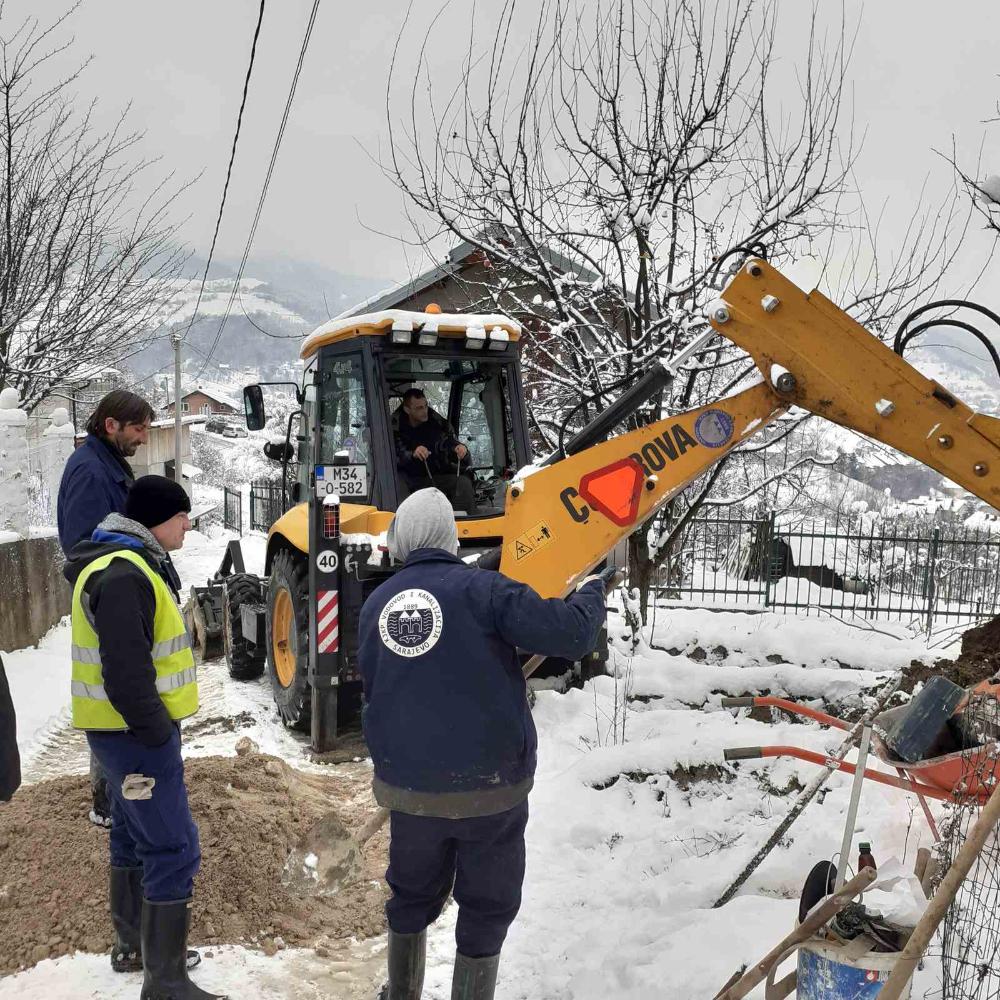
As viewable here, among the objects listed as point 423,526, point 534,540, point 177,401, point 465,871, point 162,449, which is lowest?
point 465,871

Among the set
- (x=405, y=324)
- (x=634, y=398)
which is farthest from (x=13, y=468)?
(x=634, y=398)

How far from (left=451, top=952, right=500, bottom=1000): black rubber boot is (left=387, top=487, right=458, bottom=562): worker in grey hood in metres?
1.29

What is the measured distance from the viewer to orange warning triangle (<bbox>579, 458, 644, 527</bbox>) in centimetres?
382

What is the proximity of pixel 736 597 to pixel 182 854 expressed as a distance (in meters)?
11.7

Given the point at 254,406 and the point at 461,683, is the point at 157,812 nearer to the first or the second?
the point at 461,683

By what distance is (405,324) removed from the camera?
5.68m

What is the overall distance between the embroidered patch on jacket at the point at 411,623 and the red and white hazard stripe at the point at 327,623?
9.65 feet

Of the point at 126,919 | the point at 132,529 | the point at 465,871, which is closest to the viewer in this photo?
the point at 465,871

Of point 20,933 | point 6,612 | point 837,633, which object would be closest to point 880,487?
point 837,633

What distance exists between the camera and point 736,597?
13.7 meters

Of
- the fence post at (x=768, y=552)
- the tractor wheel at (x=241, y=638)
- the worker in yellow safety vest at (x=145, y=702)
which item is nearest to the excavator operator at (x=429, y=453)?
the tractor wheel at (x=241, y=638)

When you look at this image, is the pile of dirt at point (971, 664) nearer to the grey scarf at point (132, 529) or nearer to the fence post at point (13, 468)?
the grey scarf at point (132, 529)

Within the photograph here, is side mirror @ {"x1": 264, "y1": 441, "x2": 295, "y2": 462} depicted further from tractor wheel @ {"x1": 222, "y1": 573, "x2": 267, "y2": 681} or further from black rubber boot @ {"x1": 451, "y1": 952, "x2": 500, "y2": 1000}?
black rubber boot @ {"x1": 451, "y1": 952, "x2": 500, "y2": 1000}

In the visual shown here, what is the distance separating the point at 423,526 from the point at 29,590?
7187 mm
